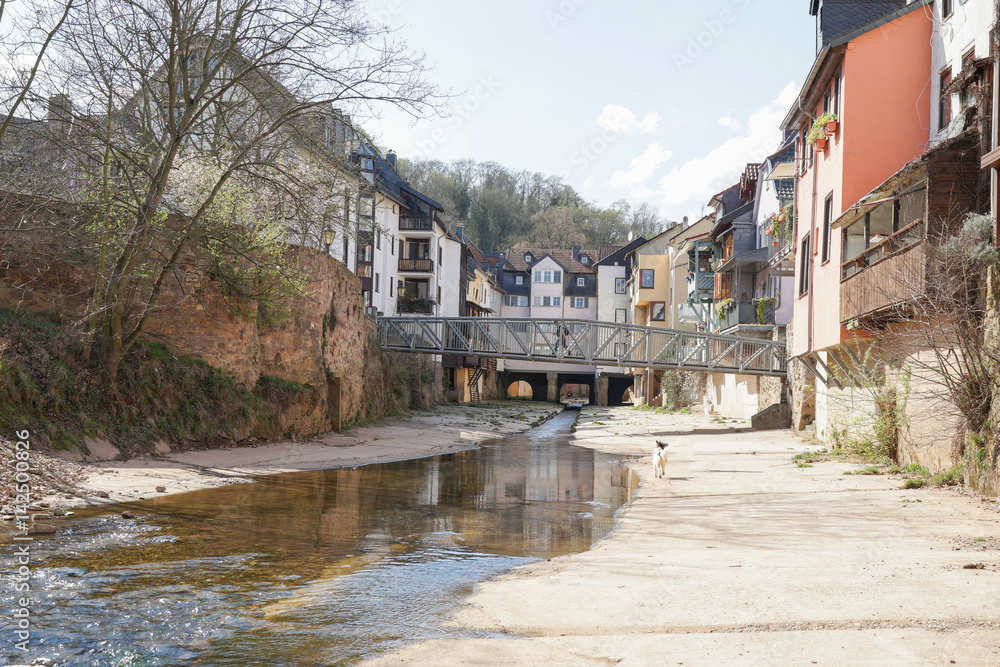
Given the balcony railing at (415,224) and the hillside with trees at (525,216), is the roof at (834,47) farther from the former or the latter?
the hillside with trees at (525,216)

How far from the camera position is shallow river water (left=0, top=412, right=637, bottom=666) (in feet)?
17.9

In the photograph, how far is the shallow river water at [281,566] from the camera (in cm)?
546

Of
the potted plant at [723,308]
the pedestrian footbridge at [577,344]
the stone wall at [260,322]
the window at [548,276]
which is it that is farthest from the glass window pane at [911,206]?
the window at [548,276]

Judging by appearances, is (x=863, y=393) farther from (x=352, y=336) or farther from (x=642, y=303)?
(x=642, y=303)

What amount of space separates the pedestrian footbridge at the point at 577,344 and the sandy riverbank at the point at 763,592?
19.9 m

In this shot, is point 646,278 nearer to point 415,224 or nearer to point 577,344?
point 415,224

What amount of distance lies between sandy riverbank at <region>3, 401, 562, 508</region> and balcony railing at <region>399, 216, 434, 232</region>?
21.2 m

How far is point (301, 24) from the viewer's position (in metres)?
14.5

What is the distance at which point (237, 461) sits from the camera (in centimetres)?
1698

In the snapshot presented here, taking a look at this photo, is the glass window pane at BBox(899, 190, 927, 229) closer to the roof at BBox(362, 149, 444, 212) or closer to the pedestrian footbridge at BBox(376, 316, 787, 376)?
the pedestrian footbridge at BBox(376, 316, 787, 376)

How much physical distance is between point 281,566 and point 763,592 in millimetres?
4522

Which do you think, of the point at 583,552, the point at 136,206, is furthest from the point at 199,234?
the point at 583,552

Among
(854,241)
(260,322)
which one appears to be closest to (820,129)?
(854,241)

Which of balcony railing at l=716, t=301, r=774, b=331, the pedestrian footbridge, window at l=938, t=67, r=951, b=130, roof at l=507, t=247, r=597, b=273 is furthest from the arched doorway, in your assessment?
window at l=938, t=67, r=951, b=130
